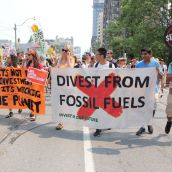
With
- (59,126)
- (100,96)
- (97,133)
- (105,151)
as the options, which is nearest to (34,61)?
(59,126)

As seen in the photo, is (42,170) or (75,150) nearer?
(42,170)

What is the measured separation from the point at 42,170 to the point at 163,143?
2.85 metres

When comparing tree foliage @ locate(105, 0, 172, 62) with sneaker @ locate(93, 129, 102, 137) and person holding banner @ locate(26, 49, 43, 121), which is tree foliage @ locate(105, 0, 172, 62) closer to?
person holding banner @ locate(26, 49, 43, 121)

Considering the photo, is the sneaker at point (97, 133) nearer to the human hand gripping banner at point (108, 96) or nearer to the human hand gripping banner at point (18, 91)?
the human hand gripping banner at point (108, 96)

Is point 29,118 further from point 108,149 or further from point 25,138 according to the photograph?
point 108,149

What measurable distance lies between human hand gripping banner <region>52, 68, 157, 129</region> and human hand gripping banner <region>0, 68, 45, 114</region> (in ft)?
4.57

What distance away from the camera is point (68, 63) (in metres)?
9.49

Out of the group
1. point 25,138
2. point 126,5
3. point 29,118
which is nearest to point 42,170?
point 25,138

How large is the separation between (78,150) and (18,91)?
374cm

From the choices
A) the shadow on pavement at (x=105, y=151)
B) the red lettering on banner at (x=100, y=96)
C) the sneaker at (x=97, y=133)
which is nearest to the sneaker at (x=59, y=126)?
the red lettering on banner at (x=100, y=96)

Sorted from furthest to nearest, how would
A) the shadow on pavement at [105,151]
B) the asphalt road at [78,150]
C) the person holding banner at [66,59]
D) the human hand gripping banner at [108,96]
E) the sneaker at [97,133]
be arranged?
the person holding banner at [66,59] → the sneaker at [97,133] → the human hand gripping banner at [108,96] → the shadow on pavement at [105,151] → the asphalt road at [78,150]

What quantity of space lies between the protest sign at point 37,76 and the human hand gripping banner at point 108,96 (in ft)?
4.22

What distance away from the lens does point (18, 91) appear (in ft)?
34.5

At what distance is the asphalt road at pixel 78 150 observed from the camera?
245 inches
